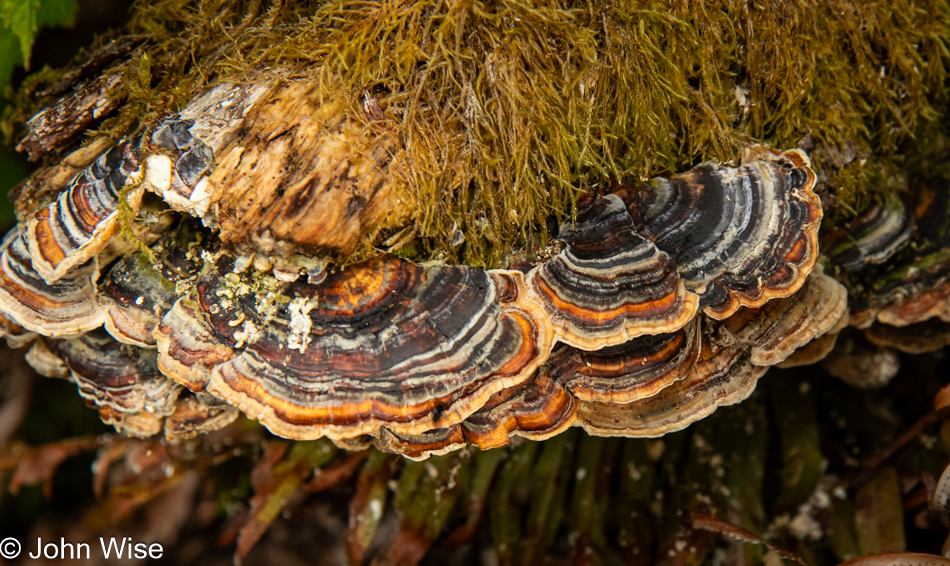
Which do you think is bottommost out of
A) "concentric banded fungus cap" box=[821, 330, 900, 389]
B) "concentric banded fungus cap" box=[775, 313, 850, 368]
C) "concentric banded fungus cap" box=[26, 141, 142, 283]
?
"concentric banded fungus cap" box=[821, 330, 900, 389]

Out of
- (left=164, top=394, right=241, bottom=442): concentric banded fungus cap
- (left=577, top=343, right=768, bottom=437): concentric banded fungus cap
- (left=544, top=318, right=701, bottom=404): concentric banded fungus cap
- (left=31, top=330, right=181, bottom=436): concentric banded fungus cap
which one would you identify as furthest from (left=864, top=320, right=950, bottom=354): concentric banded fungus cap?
(left=31, top=330, right=181, bottom=436): concentric banded fungus cap

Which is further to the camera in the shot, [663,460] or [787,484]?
[663,460]

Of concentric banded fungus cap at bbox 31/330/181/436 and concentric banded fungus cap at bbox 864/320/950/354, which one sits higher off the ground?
concentric banded fungus cap at bbox 31/330/181/436

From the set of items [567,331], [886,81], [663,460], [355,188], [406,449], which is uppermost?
[355,188]

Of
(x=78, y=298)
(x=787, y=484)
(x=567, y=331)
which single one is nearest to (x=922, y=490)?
(x=787, y=484)

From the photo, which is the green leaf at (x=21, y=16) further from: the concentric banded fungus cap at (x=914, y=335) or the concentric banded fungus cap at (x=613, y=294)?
the concentric banded fungus cap at (x=914, y=335)

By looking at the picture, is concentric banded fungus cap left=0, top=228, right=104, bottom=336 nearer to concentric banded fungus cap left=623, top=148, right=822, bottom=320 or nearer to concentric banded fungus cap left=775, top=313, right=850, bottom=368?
concentric banded fungus cap left=623, top=148, right=822, bottom=320

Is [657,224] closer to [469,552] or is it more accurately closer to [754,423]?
[754,423]
